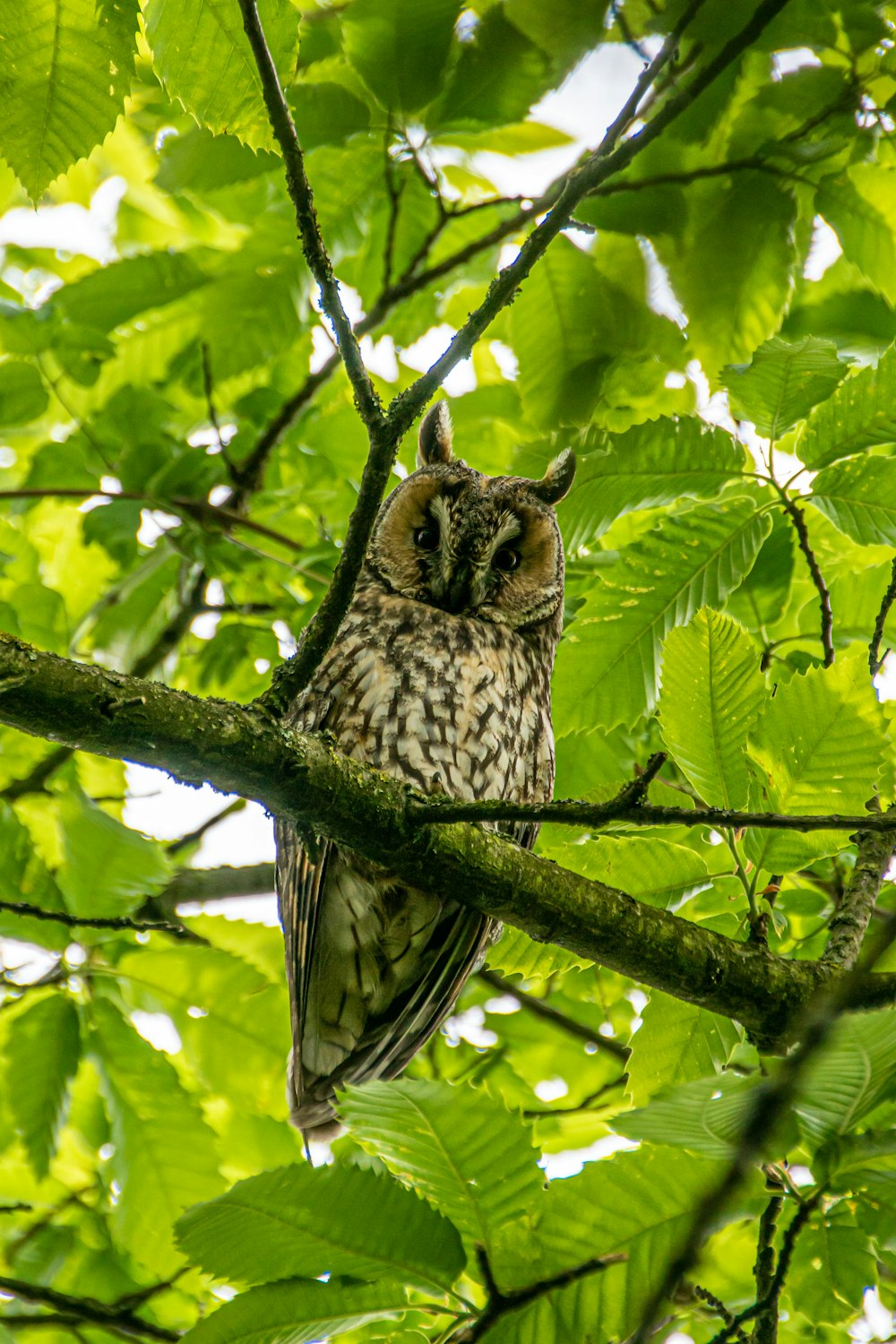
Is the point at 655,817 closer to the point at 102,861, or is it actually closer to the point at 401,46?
the point at 102,861

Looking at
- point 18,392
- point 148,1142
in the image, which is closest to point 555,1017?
point 148,1142

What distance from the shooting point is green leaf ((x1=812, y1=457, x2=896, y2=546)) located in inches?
97.5

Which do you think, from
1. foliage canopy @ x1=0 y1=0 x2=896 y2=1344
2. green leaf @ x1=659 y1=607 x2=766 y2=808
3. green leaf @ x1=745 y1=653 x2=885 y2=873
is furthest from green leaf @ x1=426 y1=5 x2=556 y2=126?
green leaf @ x1=745 y1=653 x2=885 y2=873

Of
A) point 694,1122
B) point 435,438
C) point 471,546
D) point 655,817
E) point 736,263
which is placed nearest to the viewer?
point 694,1122

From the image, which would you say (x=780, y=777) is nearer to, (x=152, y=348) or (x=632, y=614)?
(x=632, y=614)

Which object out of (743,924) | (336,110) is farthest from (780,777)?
(336,110)

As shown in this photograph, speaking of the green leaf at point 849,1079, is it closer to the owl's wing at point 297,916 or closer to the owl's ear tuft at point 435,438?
the owl's wing at point 297,916

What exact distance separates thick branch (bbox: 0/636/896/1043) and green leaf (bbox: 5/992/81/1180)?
3.84 feet

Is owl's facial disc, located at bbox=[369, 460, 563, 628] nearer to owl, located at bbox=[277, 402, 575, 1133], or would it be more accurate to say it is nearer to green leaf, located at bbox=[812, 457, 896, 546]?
owl, located at bbox=[277, 402, 575, 1133]

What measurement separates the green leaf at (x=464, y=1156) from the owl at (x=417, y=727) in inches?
50.2

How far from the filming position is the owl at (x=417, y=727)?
127 inches

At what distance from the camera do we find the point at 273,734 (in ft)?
6.64

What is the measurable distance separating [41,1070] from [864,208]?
8.92 feet

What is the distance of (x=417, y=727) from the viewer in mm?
3230
